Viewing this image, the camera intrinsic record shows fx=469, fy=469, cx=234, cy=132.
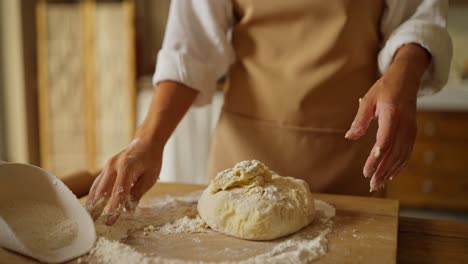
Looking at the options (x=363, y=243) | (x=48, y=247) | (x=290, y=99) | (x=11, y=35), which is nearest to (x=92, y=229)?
(x=48, y=247)

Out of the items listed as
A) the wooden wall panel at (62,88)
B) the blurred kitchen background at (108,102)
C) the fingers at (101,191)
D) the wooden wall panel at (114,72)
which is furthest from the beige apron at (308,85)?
the wooden wall panel at (62,88)

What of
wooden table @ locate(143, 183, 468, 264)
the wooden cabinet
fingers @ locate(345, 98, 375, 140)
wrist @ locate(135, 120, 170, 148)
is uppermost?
fingers @ locate(345, 98, 375, 140)

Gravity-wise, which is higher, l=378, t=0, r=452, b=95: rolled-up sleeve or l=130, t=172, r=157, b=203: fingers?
l=378, t=0, r=452, b=95: rolled-up sleeve

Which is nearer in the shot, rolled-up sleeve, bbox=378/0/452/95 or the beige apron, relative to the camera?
rolled-up sleeve, bbox=378/0/452/95

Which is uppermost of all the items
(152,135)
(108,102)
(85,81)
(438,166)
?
(152,135)

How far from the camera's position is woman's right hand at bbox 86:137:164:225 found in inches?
30.0

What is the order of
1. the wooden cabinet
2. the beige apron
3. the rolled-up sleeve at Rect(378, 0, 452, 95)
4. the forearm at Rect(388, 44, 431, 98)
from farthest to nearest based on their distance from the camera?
the wooden cabinet < the beige apron < the rolled-up sleeve at Rect(378, 0, 452, 95) < the forearm at Rect(388, 44, 431, 98)

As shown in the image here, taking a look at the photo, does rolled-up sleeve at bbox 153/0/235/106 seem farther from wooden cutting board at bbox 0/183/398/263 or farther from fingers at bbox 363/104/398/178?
fingers at bbox 363/104/398/178

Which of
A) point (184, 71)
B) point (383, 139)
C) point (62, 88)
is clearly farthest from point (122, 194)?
point (62, 88)

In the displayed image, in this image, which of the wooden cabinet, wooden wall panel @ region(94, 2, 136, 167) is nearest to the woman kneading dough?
the wooden cabinet

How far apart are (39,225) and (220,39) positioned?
1.86ft

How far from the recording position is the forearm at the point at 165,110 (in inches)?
35.6

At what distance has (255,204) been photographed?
2.42ft

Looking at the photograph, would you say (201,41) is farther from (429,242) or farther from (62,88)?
(62,88)
